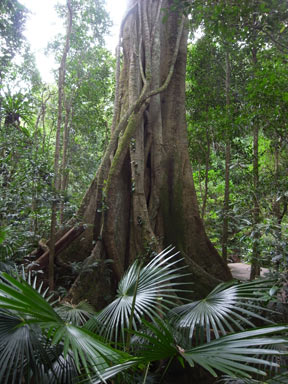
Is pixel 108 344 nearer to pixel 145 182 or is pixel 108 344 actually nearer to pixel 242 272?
pixel 145 182

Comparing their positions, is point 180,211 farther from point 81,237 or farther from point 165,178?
point 81,237

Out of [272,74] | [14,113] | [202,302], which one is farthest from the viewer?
[14,113]

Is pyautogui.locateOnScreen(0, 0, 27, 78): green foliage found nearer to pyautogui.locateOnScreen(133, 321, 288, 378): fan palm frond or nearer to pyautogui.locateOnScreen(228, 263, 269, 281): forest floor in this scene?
pyautogui.locateOnScreen(133, 321, 288, 378): fan palm frond

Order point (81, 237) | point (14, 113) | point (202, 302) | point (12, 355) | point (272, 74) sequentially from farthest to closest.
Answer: point (14, 113) < point (81, 237) < point (272, 74) < point (202, 302) < point (12, 355)

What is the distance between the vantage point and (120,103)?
511 centimetres

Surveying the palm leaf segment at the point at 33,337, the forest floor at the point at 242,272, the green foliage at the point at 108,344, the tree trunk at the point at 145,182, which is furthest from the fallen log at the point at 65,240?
the forest floor at the point at 242,272

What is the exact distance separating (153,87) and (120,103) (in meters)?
0.58

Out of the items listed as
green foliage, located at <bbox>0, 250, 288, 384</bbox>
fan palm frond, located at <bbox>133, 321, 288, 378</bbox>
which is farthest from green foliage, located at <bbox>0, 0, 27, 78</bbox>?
fan palm frond, located at <bbox>133, 321, 288, 378</bbox>

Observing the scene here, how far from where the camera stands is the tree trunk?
3930 mm

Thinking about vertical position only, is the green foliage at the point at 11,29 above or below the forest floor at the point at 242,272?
above

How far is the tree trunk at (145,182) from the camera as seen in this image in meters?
3.93

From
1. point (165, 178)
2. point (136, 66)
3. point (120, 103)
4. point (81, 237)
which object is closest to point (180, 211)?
point (165, 178)

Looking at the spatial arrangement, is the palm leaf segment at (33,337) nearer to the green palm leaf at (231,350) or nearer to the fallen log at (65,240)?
the green palm leaf at (231,350)

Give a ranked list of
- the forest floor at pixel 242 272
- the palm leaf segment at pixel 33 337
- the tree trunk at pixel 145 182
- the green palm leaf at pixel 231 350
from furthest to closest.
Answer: the forest floor at pixel 242 272 < the tree trunk at pixel 145 182 < the palm leaf segment at pixel 33 337 < the green palm leaf at pixel 231 350
